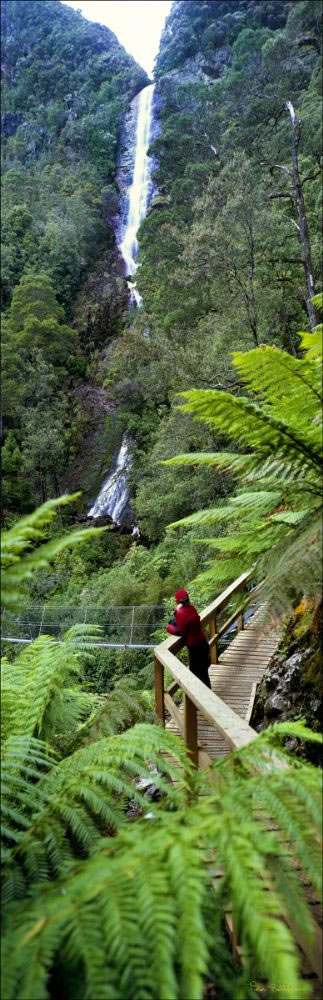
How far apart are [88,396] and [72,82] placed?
3436 cm

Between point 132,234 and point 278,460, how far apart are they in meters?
33.6

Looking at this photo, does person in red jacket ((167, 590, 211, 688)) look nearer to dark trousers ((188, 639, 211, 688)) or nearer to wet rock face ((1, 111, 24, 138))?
dark trousers ((188, 639, 211, 688))

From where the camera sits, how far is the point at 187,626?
13.4 ft

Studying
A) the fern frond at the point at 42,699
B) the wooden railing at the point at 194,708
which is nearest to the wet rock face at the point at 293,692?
the wooden railing at the point at 194,708

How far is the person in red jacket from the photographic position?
13.4ft

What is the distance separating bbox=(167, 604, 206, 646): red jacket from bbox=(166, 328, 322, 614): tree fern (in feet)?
5.27

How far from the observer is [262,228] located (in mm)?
12398

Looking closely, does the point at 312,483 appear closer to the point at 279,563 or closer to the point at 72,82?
the point at 279,563

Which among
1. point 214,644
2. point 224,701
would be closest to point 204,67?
point 214,644

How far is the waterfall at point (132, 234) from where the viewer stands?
19641 mm

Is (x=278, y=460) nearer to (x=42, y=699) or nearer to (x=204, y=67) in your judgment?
(x=42, y=699)

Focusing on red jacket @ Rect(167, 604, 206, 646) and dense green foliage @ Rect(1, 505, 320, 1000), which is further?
red jacket @ Rect(167, 604, 206, 646)

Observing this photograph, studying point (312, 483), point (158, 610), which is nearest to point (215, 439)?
point (158, 610)

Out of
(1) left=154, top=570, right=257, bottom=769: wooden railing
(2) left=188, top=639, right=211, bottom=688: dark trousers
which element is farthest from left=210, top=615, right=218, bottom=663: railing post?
(2) left=188, top=639, right=211, bottom=688: dark trousers
